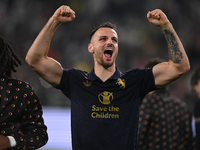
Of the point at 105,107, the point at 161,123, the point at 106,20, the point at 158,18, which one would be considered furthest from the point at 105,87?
the point at 106,20

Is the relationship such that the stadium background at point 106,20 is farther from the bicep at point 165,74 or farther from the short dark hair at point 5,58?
the bicep at point 165,74

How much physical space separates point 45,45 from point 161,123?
2014 mm

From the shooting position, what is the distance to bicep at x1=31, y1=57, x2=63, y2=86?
2641 millimetres

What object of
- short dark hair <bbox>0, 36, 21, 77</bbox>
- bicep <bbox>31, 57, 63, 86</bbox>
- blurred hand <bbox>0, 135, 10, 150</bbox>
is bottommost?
blurred hand <bbox>0, 135, 10, 150</bbox>

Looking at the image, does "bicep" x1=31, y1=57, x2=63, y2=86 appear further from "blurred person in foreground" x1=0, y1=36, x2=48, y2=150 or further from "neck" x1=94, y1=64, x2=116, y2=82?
"neck" x1=94, y1=64, x2=116, y2=82

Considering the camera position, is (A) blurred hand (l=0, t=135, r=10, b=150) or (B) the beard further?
(B) the beard

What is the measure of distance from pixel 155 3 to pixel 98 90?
770cm

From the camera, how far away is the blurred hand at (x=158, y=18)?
2.63 meters

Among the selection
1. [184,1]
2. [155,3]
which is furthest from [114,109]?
[184,1]

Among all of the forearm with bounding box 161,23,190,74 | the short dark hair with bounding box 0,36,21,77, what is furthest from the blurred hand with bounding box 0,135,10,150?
the forearm with bounding box 161,23,190,74

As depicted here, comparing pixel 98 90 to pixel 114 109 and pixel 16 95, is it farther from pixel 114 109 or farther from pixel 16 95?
pixel 16 95

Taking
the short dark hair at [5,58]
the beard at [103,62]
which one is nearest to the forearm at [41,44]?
the short dark hair at [5,58]

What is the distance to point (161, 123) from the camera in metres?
3.81

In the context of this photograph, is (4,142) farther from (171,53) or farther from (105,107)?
(171,53)
